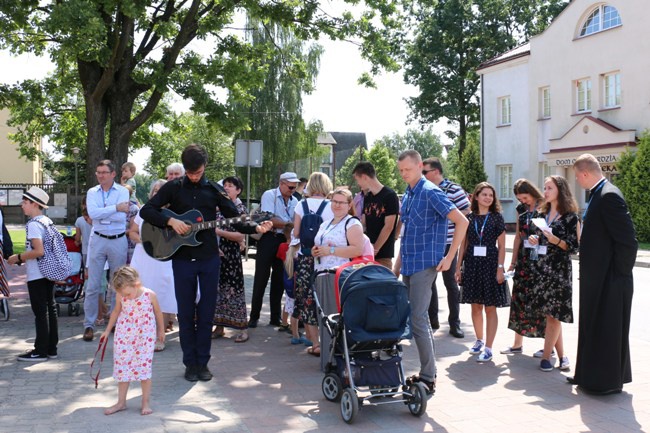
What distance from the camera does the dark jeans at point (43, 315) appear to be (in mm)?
7559

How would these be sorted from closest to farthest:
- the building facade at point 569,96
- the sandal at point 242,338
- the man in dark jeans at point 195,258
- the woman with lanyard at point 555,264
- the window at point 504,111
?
the man in dark jeans at point 195,258, the woman with lanyard at point 555,264, the sandal at point 242,338, the building facade at point 569,96, the window at point 504,111

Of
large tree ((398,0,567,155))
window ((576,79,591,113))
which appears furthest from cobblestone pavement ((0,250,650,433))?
large tree ((398,0,567,155))

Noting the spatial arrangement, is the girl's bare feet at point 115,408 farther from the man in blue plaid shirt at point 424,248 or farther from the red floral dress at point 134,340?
the man in blue plaid shirt at point 424,248

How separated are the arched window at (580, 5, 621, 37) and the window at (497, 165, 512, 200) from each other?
8.17 m

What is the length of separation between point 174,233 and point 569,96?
28124mm

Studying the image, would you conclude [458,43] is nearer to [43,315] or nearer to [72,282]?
[72,282]

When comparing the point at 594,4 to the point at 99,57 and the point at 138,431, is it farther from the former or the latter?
the point at 138,431

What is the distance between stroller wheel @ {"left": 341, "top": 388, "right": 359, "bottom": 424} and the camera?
5.50 meters

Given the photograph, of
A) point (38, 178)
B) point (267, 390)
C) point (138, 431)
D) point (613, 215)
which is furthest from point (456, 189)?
point (38, 178)

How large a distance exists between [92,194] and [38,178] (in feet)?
206

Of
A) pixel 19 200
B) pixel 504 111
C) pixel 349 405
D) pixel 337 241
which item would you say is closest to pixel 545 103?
pixel 504 111

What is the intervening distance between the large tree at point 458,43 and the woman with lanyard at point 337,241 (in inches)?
1560

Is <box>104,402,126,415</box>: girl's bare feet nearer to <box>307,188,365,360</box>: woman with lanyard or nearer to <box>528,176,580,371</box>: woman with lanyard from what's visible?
<box>307,188,365,360</box>: woman with lanyard

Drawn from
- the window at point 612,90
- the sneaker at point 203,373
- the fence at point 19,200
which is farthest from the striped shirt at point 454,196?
the fence at point 19,200
